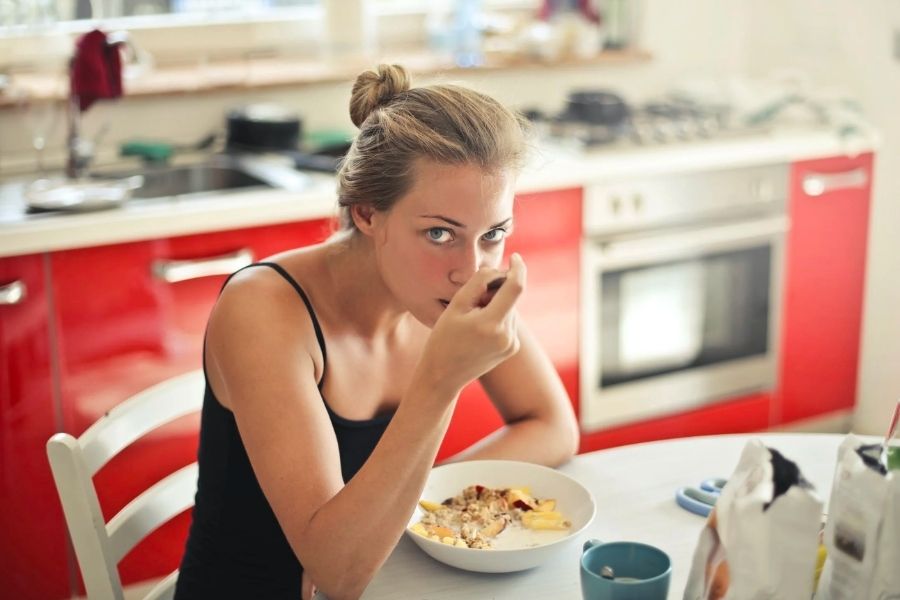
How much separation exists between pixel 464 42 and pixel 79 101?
113 cm

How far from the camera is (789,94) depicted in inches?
117

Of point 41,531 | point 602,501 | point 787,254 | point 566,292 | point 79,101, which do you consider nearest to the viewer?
point 602,501

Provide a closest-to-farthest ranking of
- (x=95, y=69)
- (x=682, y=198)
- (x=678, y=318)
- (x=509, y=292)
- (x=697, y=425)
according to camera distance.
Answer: (x=509, y=292) → (x=95, y=69) → (x=682, y=198) → (x=678, y=318) → (x=697, y=425)

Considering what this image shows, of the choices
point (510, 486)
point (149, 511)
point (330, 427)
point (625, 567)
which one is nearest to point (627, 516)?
point (510, 486)

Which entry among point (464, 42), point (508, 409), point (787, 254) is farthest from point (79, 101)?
point (787, 254)

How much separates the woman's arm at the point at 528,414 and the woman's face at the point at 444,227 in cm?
25

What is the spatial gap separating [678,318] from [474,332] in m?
1.85

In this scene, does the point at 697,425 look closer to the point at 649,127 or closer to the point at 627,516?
the point at 649,127

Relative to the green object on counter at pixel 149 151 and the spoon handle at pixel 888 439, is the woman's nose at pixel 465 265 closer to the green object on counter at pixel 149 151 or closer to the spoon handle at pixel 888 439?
the spoon handle at pixel 888 439

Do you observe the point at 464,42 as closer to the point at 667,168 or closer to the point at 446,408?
the point at 667,168

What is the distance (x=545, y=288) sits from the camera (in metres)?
2.60

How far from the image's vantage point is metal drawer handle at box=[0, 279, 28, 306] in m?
2.01

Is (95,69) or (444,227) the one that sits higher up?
(95,69)

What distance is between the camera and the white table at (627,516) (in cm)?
112
